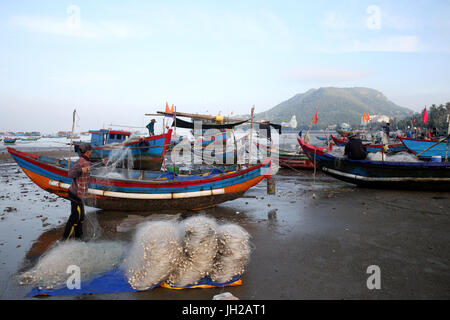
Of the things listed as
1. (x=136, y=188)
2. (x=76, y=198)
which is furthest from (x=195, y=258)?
(x=136, y=188)

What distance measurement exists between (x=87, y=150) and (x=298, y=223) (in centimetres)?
613

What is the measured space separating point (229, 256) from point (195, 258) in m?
0.56

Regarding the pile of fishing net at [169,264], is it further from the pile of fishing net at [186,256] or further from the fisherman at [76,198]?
the fisherman at [76,198]

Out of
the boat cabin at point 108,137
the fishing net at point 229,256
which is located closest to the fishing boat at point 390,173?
the fishing net at point 229,256

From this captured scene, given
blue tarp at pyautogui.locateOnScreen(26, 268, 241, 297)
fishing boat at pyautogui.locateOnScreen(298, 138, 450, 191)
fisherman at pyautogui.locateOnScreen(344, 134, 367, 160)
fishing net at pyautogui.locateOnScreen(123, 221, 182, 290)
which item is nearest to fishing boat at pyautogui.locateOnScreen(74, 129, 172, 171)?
fishing boat at pyautogui.locateOnScreen(298, 138, 450, 191)

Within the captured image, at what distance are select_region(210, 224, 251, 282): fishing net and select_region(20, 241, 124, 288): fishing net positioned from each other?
2.09m

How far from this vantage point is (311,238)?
6754 mm

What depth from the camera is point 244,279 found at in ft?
15.3

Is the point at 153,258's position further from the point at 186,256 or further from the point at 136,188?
the point at 136,188

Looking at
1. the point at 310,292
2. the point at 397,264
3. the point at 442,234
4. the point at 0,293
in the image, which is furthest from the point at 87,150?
the point at 442,234

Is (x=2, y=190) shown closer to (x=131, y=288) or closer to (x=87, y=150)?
(x=87, y=150)

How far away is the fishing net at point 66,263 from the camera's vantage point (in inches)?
175

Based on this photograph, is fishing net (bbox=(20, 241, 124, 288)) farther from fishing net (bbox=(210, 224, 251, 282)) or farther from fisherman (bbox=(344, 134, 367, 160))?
fisherman (bbox=(344, 134, 367, 160))

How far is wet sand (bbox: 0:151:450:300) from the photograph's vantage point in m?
4.32
